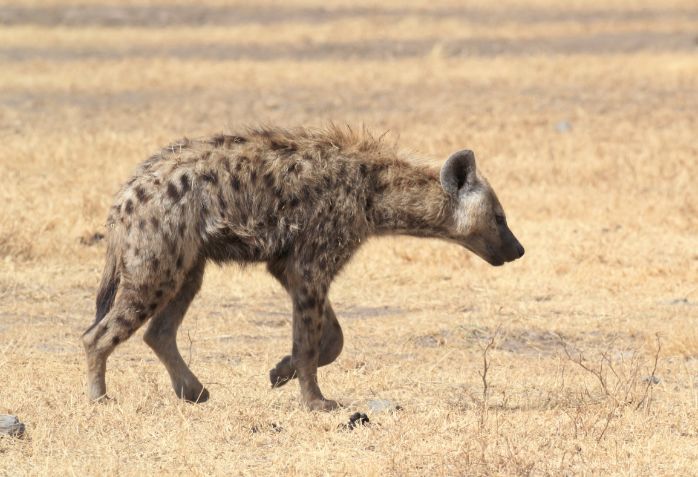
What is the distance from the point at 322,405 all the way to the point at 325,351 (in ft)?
1.30

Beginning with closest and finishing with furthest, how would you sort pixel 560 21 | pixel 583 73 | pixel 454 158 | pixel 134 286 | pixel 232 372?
pixel 134 286, pixel 454 158, pixel 232 372, pixel 583 73, pixel 560 21

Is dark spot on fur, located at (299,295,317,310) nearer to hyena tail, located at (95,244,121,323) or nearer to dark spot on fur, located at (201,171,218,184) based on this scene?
dark spot on fur, located at (201,171,218,184)

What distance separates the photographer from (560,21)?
25.2m

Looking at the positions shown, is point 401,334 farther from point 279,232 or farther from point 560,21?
point 560,21

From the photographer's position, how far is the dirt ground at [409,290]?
209 inches

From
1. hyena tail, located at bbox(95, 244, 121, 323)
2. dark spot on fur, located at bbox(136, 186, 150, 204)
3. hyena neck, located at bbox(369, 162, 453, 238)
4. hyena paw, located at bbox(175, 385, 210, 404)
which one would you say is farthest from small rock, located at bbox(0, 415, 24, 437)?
hyena neck, located at bbox(369, 162, 453, 238)

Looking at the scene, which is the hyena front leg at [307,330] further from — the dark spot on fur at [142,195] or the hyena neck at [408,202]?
the dark spot on fur at [142,195]

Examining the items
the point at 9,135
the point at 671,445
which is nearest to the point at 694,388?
the point at 671,445

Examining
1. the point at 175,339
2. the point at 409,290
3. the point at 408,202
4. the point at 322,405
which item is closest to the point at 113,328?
the point at 175,339

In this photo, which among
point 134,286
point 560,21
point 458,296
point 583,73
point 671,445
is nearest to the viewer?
point 671,445

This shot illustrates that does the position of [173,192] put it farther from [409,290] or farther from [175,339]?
[409,290]

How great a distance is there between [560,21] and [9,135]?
562 inches

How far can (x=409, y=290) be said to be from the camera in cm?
873

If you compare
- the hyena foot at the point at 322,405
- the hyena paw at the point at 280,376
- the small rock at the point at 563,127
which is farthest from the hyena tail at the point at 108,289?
the small rock at the point at 563,127
